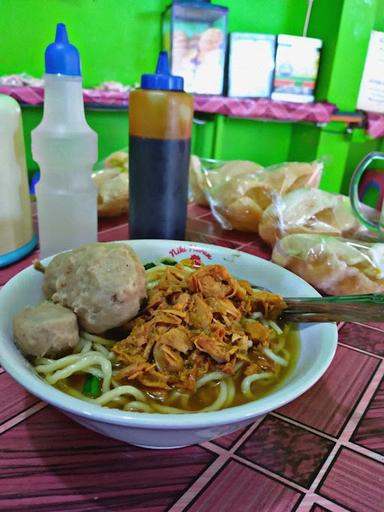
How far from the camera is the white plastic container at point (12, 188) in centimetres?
92

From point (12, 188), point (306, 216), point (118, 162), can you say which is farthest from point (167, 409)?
point (118, 162)

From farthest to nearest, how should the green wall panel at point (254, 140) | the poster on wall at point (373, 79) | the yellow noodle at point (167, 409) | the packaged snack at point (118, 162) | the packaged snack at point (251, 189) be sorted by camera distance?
the poster on wall at point (373, 79) → the green wall panel at point (254, 140) → the packaged snack at point (118, 162) → the packaged snack at point (251, 189) → the yellow noodle at point (167, 409)

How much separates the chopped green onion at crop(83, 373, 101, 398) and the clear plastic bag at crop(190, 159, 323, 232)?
2.58 ft

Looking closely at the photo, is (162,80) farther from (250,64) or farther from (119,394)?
(250,64)

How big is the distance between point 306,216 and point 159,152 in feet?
1.45

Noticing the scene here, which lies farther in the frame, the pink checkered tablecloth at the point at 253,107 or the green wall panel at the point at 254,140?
the green wall panel at the point at 254,140

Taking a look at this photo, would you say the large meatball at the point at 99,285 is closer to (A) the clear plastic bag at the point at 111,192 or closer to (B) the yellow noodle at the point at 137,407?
(B) the yellow noodle at the point at 137,407

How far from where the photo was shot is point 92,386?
58 centimetres

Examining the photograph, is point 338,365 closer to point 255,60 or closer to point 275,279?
point 275,279

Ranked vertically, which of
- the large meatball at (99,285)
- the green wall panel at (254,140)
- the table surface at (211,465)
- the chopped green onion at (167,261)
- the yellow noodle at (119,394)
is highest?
the large meatball at (99,285)

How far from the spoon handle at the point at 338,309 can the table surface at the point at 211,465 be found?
0.12 meters

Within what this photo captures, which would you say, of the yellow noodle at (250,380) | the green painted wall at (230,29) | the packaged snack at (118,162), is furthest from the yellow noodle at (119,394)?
the green painted wall at (230,29)

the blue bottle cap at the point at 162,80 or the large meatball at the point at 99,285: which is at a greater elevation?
the blue bottle cap at the point at 162,80

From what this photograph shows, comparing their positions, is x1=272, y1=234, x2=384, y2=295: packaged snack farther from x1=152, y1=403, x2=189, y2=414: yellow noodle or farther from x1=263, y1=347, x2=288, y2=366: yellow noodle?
x1=152, y1=403, x2=189, y2=414: yellow noodle
